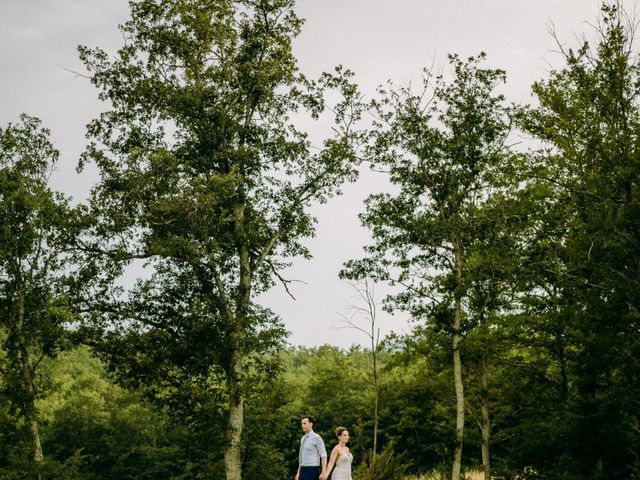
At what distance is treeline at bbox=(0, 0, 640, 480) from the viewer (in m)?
19.3

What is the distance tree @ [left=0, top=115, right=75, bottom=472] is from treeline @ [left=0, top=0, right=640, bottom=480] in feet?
0.26

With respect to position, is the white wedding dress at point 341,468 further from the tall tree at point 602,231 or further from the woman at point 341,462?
the tall tree at point 602,231

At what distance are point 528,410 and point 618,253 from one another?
10.7m

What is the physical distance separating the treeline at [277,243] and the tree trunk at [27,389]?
0.06 metres

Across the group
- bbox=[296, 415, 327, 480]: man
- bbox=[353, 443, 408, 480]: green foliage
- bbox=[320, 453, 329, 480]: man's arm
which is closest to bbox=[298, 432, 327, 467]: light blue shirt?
bbox=[296, 415, 327, 480]: man

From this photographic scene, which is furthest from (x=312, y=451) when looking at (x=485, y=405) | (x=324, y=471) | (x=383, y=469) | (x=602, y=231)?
(x=485, y=405)

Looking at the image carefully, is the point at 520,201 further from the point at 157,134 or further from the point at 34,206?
the point at 34,206

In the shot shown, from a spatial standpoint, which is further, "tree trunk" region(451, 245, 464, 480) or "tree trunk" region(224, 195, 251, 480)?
"tree trunk" region(451, 245, 464, 480)

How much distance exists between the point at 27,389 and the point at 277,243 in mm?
9970

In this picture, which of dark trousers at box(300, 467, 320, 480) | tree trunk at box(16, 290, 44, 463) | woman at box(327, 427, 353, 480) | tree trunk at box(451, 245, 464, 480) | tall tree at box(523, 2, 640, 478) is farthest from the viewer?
tree trunk at box(451, 245, 464, 480)

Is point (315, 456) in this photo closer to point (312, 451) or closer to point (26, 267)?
point (312, 451)

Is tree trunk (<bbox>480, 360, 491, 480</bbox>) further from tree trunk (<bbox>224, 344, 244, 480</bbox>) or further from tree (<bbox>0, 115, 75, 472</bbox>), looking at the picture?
tree (<bbox>0, 115, 75, 472</bbox>)

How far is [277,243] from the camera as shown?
82.9 ft

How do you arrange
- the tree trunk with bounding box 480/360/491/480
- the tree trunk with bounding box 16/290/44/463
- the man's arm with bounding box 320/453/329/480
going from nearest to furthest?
the man's arm with bounding box 320/453/329/480 < the tree trunk with bounding box 16/290/44/463 < the tree trunk with bounding box 480/360/491/480
